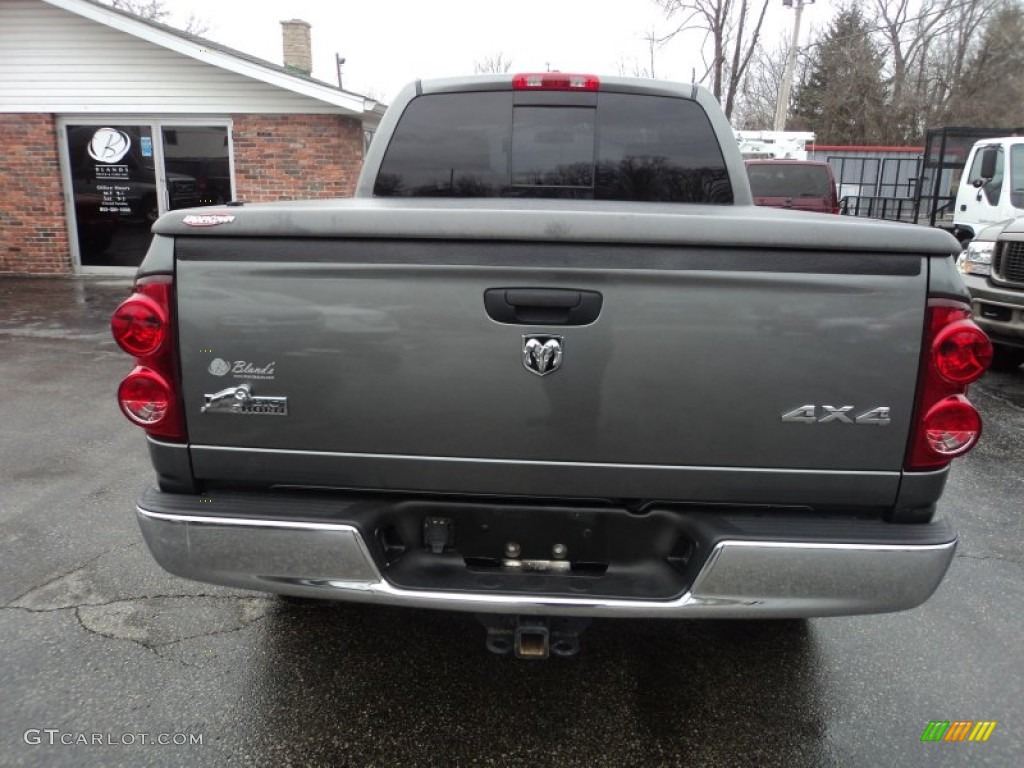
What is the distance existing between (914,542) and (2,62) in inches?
585

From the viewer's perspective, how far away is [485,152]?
3629 millimetres

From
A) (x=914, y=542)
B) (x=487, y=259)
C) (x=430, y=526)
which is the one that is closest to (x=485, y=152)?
(x=487, y=259)

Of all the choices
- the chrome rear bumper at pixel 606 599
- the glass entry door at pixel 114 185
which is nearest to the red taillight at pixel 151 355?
the chrome rear bumper at pixel 606 599

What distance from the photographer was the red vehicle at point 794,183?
1274 cm

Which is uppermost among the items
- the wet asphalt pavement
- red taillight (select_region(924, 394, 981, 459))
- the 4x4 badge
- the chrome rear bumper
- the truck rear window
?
the truck rear window

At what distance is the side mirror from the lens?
399 inches

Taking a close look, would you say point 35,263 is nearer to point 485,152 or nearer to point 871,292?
point 485,152

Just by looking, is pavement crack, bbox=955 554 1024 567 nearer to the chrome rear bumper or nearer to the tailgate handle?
the chrome rear bumper

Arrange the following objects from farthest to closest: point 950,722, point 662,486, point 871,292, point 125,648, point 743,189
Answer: point 743,189
point 125,648
point 950,722
point 662,486
point 871,292

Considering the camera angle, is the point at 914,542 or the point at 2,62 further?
the point at 2,62

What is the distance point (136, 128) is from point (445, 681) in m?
12.4
